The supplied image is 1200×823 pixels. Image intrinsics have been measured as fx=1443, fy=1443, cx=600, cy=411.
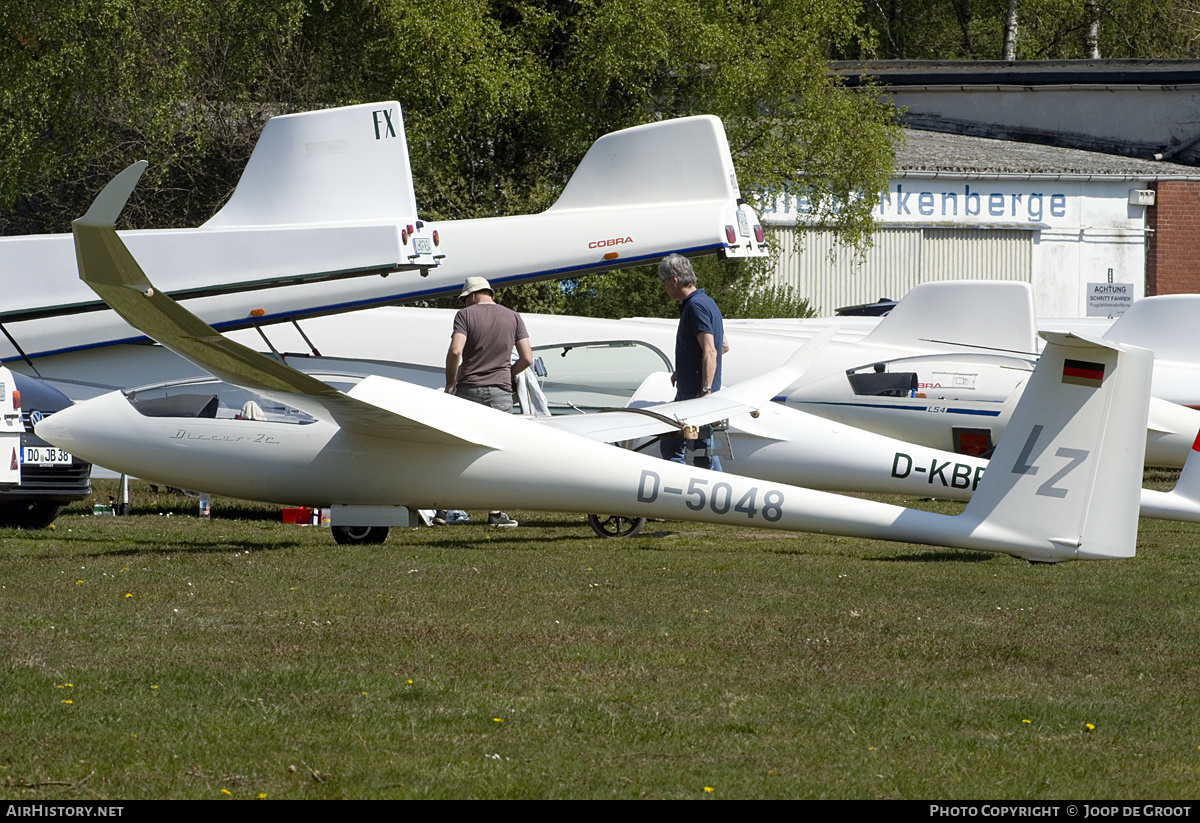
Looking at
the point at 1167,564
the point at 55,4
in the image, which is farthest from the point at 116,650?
the point at 55,4

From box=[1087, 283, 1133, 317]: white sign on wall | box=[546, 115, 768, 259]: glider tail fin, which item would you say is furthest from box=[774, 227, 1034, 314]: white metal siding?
box=[546, 115, 768, 259]: glider tail fin

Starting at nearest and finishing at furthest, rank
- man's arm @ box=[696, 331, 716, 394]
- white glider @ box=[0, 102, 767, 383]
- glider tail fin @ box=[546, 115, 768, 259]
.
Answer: man's arm @ box=[696, 331, 716, 394]
white glider @ box=[0, 102, 767, 383]
glider tail fin @ box=[546, 115, 768, 259]

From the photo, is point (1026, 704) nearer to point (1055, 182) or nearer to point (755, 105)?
point (755, 105)

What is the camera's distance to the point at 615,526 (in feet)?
37.0

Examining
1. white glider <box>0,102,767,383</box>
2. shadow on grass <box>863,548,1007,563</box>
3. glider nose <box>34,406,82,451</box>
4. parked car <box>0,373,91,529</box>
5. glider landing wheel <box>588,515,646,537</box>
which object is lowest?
glider landing wheel <box>588,515,646,537</box>

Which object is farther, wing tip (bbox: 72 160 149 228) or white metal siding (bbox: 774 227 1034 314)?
white metal siding (bbox: 774 227 1034 314)

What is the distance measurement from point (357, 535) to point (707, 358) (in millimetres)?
2900

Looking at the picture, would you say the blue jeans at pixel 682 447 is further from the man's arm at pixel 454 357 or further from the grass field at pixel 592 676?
the man's arm at pixel 454 357

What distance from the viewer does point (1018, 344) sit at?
1481 cm

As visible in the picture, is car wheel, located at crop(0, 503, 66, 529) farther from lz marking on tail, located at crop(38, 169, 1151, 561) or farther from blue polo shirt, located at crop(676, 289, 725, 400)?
blue polo shirt, located at crop(676, 289, 725, 400)

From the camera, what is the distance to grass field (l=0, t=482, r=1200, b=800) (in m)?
4.46

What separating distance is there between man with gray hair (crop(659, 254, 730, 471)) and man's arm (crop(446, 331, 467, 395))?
62.1 inches

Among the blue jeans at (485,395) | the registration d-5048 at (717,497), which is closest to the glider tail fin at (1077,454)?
the registration d-5048 at (717,497)

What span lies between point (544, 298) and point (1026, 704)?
769 inches
